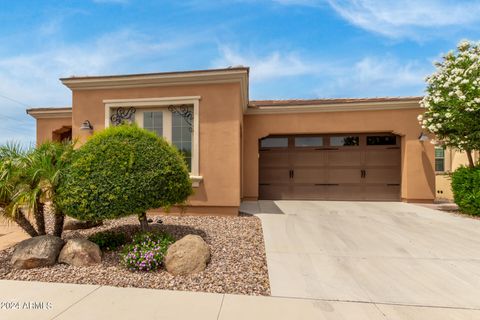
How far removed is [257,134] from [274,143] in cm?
91

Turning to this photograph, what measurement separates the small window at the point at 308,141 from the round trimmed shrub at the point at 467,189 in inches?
174

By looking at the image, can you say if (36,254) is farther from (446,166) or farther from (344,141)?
(446,166)

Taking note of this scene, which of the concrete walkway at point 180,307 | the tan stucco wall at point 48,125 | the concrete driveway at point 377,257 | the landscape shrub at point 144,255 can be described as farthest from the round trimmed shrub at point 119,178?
the tan stucco wall at point 48,125

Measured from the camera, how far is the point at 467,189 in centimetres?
719

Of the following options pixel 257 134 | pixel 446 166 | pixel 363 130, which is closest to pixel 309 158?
pixel 363 130

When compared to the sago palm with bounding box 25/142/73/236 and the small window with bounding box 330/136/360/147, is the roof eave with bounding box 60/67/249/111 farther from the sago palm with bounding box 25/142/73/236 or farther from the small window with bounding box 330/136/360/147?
the small window with bounding box 330/136/360/147

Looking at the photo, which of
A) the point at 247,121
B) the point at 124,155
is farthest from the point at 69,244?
the point at 247,121

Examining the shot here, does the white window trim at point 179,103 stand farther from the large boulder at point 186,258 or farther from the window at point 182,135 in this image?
the large boulder at point 186,258

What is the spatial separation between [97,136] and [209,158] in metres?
3.08

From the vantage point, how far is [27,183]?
395cm

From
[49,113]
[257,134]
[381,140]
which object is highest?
[49,113]

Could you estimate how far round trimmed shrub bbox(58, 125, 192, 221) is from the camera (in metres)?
3.70

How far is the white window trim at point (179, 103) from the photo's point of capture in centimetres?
675

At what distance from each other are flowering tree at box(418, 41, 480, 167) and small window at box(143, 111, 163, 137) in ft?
28.3
